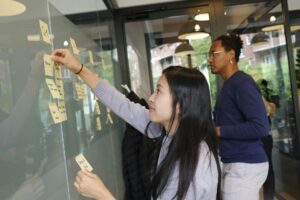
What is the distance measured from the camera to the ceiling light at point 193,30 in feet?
10.0

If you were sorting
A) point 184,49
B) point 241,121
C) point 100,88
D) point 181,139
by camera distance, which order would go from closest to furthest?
point 181,139
point 100,88
point 241,121
point 184,49

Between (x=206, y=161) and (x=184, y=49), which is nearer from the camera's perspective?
(x=206, y=161)

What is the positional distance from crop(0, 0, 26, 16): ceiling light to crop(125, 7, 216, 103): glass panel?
2.21 metres

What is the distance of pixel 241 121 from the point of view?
189 cm

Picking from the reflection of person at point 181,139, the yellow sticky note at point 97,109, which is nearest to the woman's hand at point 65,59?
the reflection of person at point 181,139

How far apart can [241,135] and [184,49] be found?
1482mm

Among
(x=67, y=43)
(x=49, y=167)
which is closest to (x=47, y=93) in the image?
(x=49, y=167)

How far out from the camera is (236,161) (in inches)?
73.7

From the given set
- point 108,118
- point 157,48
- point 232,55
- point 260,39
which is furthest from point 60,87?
point 260,39

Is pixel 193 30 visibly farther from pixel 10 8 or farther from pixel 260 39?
pixel 10 8

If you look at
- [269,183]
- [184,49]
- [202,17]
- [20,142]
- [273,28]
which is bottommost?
[269,183]

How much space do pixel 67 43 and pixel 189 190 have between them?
0.68 meters

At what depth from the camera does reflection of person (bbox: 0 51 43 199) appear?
70cm

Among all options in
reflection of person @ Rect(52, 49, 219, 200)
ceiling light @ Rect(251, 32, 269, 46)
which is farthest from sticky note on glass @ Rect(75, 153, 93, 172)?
ceiling light @ Rect(251, 32, 269, 46)
